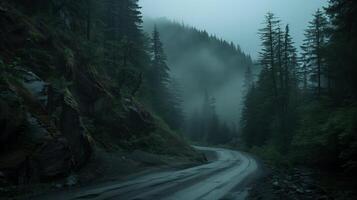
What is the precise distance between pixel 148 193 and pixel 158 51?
149 feet

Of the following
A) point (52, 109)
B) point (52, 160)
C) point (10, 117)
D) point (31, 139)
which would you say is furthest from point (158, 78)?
point (10, 117)

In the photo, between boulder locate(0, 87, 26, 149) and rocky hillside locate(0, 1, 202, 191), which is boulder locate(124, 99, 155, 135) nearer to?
rocky hillside locate(0, 1, 202, 191)

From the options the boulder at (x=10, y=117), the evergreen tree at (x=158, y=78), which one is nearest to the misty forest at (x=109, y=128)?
the boulder at (x=10, y=117)

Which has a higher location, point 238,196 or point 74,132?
point 74,132

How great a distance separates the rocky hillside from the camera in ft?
42.9

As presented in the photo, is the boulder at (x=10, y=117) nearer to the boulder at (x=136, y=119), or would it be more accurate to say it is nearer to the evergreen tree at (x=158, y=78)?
the boulder at (x=136, y=119)

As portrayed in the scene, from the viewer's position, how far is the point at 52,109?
16.8 metres

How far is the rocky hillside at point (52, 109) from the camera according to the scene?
13.1 m

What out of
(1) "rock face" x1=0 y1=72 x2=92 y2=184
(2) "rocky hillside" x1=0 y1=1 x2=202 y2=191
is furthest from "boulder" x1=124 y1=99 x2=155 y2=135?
(1) "rock face" x1=0 y1=72 x2=92 y2=184

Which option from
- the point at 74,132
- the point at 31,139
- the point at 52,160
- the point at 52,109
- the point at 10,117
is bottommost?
the point at 52,160

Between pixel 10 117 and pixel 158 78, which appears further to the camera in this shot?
pixel 158 78

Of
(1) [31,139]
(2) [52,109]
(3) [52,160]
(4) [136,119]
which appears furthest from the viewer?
(4) [136,119]

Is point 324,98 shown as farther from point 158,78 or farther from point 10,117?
point 158,78

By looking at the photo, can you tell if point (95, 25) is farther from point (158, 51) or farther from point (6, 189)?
point (6, 189)
